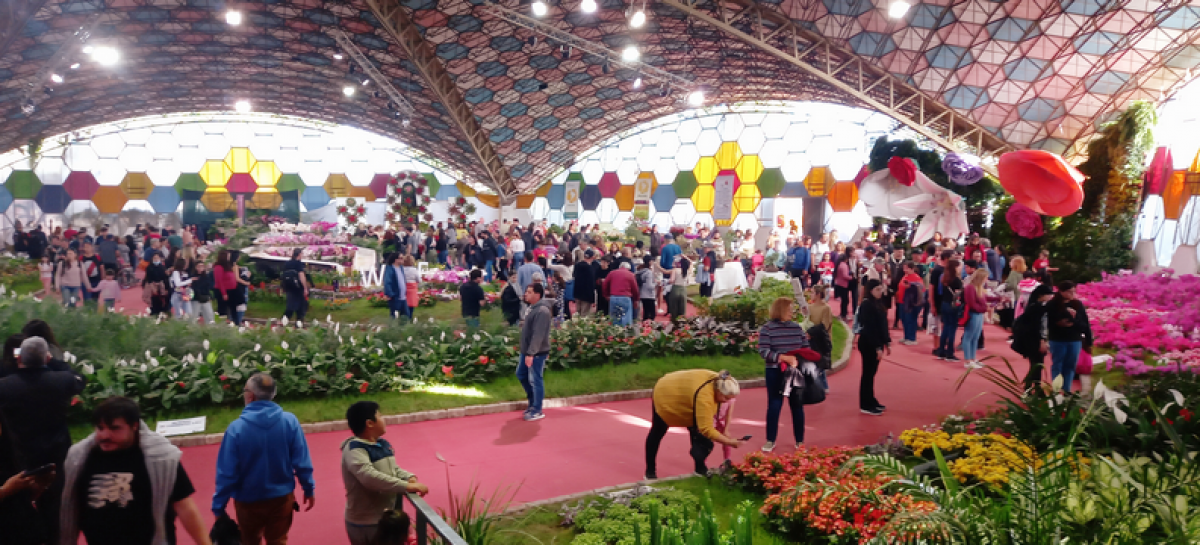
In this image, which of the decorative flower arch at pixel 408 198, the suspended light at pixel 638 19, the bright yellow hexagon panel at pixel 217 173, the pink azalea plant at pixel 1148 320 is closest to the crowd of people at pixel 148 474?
the pink azalea plant at pixel 1148 320

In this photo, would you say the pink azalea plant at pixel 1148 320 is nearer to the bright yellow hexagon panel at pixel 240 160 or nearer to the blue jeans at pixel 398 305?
the blue jeans at pixel 398 305

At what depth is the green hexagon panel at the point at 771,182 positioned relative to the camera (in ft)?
108

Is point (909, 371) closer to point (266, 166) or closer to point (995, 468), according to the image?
point (995, 468)

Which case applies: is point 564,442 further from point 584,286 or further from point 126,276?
point 126,276

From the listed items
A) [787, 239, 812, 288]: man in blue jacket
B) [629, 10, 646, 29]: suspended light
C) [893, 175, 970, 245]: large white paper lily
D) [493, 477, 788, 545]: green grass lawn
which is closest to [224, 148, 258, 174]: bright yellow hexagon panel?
[629, 10, 646, 29]: suspended light

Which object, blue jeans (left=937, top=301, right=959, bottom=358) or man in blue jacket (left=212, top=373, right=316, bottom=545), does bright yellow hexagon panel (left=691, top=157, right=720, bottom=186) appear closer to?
blue jeans (left=937, top=301, right=959, bottom=358)

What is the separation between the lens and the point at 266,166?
3994 cm

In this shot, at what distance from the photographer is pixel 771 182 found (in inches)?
1303

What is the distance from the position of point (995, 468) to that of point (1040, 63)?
20.8m

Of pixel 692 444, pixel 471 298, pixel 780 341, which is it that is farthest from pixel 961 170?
pixel 692 444

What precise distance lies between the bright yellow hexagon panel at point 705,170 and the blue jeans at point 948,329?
969 inches

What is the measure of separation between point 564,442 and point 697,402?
98.9 inches

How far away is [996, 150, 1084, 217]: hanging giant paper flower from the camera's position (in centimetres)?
679

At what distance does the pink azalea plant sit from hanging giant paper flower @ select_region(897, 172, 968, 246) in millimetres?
3013
